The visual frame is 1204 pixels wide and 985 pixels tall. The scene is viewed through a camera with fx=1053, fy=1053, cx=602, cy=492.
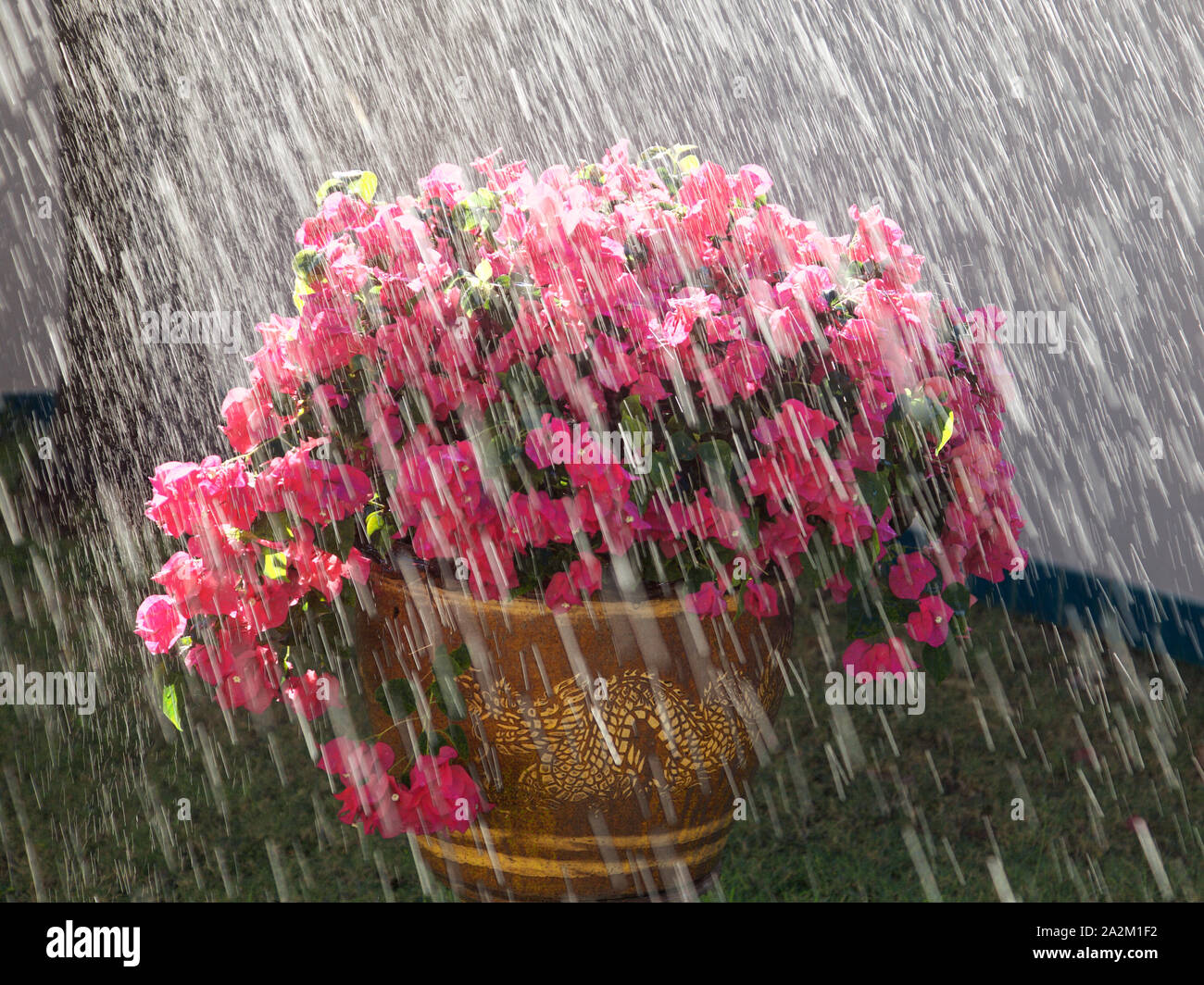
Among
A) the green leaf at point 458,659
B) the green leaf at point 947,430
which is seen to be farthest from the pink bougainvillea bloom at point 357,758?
the green leaf at point 947,430

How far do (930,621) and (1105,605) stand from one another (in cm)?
151

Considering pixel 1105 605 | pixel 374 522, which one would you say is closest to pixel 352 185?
pixel 374 522

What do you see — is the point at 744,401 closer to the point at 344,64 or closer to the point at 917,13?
the point at 917,13

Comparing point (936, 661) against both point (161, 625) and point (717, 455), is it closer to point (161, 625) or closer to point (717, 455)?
point (717, 455)

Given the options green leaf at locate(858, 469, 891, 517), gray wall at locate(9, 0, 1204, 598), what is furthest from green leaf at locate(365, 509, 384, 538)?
gray wall at locate(9, 0, 1204, 598)

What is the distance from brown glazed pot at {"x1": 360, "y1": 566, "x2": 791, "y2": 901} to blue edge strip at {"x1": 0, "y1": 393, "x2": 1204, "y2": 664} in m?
1.45

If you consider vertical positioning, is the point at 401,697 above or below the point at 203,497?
below

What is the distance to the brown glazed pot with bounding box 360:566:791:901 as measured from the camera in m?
1.35

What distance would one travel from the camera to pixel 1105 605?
2635 millimetres

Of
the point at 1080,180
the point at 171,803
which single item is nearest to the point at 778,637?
the point at 171,803

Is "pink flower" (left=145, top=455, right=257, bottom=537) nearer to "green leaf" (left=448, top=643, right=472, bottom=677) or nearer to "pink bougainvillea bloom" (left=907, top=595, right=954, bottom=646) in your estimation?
"green leaf" (left=448, top=643, right=472, bottom=677)

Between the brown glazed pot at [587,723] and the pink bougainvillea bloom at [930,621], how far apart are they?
7.4 inches

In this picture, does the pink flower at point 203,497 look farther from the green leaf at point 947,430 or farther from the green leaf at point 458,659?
the green leaf at point 947,430

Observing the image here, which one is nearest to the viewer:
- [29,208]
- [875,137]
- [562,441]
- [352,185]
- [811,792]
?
[562,441]
